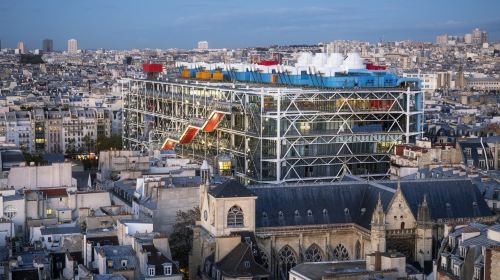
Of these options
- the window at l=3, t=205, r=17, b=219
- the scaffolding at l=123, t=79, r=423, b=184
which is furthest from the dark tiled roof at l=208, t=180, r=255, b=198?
the scaffolding at l=123, t=79, r=423, b=184

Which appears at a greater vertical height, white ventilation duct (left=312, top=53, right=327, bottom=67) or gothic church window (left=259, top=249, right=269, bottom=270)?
white ventilation duct (left=312, top=53, right=327, bottom=67)

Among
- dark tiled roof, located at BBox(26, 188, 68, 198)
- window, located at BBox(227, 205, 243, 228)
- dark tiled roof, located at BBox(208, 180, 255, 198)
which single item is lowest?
dark tiled roof, located at BBox(26, 188, 68, 198)

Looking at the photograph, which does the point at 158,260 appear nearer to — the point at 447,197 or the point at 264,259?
the point at 264,259

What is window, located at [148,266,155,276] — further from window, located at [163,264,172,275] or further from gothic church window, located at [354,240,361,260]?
gothic church window, located at [354,240,361,260]

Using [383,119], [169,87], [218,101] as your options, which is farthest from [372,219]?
[169,87]

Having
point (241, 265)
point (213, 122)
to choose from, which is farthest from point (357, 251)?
point (213, 122)

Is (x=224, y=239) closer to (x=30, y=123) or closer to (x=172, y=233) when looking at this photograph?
(x=172, y=233)
